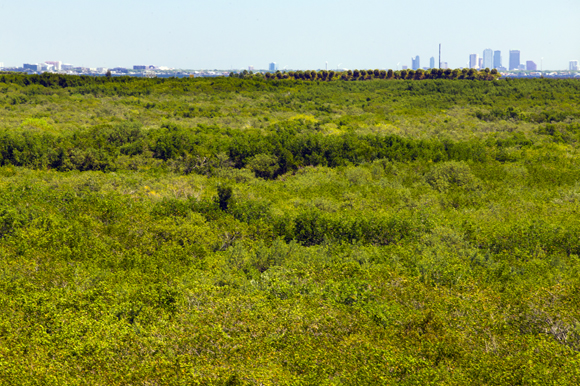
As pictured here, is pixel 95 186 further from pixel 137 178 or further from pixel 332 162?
pixel 332 162

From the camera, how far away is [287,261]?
15.8 meters

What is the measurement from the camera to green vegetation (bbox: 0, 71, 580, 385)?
9.23 metres

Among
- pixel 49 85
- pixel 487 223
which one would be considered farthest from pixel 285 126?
pixel 49 85

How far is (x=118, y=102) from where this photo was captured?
66.9 meters

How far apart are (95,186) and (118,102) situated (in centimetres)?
4491

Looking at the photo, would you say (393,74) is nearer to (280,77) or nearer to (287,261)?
(280,77)

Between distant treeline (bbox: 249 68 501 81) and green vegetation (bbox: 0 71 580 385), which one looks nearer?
green vegetation (bbox: 0 71 580 385)

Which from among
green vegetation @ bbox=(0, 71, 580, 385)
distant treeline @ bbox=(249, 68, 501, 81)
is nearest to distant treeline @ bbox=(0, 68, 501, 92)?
distant treeline @ bbox=(249, 68, 501, 81)

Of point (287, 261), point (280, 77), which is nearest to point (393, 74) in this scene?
point (280, 77)

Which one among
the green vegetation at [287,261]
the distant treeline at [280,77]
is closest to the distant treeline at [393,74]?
the distant treeline at [280,77]

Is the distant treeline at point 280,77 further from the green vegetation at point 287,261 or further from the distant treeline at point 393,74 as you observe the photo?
the green vegetation at point 287,261

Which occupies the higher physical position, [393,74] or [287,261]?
[393,74]

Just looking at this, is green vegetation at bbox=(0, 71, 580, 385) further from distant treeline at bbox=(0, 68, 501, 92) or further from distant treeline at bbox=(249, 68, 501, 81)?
distant treeline at bbox=(249, 68, 501, 81)

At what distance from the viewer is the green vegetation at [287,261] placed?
9.23 m
